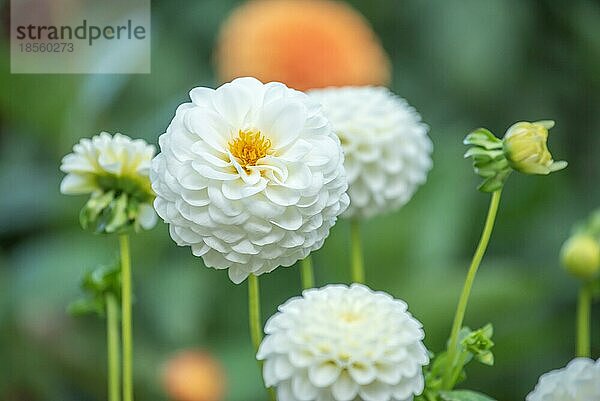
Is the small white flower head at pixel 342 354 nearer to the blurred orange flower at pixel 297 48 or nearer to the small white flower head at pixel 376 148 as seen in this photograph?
the small white flower head at pixel 376 148

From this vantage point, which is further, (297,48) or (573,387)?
(297,48)

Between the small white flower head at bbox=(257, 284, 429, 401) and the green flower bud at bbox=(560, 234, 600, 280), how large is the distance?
171 mm

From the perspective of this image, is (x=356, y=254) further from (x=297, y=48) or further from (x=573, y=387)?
(x=297, y=48)

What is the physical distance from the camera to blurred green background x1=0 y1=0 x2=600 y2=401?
928 mm

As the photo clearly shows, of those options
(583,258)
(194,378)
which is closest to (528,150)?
(583,258)

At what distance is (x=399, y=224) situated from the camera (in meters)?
0.98

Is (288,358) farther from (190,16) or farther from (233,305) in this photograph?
(190,16)

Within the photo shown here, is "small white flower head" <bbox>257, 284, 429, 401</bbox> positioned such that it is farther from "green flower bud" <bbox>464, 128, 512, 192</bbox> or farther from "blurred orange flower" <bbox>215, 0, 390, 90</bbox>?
"blurred orange flower" <bbox>215, 0, 390, 90</bbox>

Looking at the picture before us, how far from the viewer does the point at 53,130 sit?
100 centimetres

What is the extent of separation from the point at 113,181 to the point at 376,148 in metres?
0.12

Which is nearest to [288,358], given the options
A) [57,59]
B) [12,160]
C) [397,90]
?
[57,59]

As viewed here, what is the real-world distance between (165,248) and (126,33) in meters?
0.21

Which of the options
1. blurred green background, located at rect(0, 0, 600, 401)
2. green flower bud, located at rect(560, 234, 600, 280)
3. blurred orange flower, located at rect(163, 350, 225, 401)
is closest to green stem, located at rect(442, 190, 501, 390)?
green flower bud, located at rect(560, 234, 600, 280)

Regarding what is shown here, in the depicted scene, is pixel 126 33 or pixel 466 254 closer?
pixel 126 33
